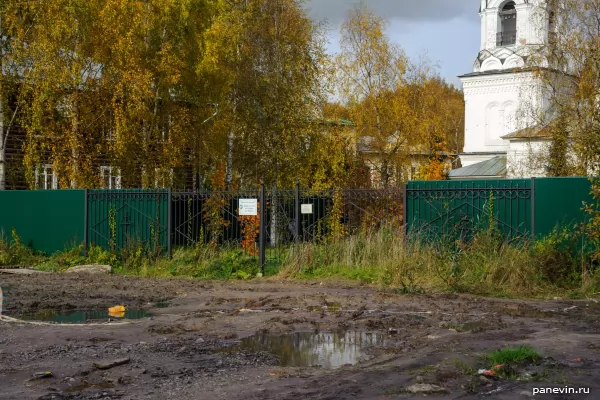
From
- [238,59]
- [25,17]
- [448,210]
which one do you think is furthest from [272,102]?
[448,210]

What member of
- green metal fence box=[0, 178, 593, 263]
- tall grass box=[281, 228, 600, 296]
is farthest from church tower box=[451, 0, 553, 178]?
tall grass box=[281, 228, 600, 296]

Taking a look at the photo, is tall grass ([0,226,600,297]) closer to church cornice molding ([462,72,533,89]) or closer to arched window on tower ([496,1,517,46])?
arched window on tower ([496,1,517,46])

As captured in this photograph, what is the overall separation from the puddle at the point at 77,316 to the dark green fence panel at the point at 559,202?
872 cm

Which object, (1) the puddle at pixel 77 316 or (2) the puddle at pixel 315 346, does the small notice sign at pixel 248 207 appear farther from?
(2) the puddle at pixel 315 346

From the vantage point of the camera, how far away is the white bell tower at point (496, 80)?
49281 millimetres

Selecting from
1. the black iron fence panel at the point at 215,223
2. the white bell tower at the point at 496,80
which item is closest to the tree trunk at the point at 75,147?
the black iron fence panel at the point at 215,223

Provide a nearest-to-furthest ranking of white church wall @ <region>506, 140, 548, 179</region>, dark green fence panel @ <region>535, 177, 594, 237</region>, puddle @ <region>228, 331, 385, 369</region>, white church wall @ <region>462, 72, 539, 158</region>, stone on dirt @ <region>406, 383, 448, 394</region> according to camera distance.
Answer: stone on dirt @ <region>406, 383, 448, 394</region> → puddle @ <region>228, 331, 385, 369</region> → dark green fence panel @ <region>535, 177, 594, 237</region> → white church wall @ <region>506, 140, 548, 179</region> → white church wall @ <region>462, 72, 539, 158</region>

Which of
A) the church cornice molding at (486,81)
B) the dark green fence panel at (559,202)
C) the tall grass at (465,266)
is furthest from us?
the church cornice molding at (486,81)

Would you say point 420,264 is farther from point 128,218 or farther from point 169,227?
point 128,218

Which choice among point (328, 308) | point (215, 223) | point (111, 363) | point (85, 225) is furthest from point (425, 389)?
point (85, 225)

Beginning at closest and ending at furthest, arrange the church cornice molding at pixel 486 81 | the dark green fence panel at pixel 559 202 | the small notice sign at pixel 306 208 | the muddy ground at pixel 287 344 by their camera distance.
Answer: the muddy ground at pixel 287 344 → the dark green fence panel at pixel 559 202 → the small notice sign at pixel 306 208 → the church cornice molding at pixel 486 81

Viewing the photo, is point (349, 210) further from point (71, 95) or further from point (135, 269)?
point (71, 95)

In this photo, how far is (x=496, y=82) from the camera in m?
53.7

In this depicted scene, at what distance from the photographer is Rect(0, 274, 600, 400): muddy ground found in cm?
739
